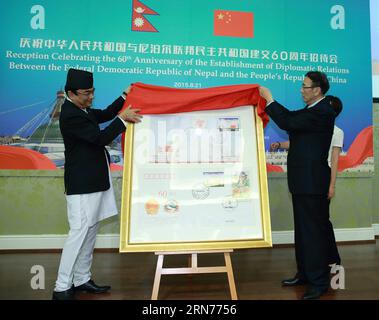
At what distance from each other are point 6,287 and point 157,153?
4.89 feet

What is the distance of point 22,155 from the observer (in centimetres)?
343

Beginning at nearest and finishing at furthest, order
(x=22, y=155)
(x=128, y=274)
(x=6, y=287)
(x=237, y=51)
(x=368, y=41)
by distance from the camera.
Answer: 1. (x=6, y=287)
2. (x=128, y=274)
3. (x=22, y=155)
4. (x=237, y=51)
5. (x=368, y=41)

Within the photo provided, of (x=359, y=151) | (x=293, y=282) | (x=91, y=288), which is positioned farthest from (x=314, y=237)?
(x=359, y=151)

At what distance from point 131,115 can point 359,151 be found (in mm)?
2925

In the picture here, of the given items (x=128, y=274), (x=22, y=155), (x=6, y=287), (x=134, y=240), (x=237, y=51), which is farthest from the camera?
(x=237, y=51)

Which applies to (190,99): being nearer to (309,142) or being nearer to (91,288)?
(309,142)

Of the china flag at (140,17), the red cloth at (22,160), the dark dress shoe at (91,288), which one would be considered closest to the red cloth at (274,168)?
the china flag at (140,17)

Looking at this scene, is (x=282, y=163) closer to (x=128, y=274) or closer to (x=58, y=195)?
(x=128, y=274)

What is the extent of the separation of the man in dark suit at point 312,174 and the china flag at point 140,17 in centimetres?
183

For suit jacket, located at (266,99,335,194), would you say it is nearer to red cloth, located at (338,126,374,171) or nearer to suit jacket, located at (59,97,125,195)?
suit jacket, located at (59,97,125,195)

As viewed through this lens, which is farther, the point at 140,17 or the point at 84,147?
the point at 140,17

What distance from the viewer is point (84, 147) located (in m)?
2.26

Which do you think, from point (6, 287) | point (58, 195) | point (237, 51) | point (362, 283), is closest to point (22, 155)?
point (58, 195)

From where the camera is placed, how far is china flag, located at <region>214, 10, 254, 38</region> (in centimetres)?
366
